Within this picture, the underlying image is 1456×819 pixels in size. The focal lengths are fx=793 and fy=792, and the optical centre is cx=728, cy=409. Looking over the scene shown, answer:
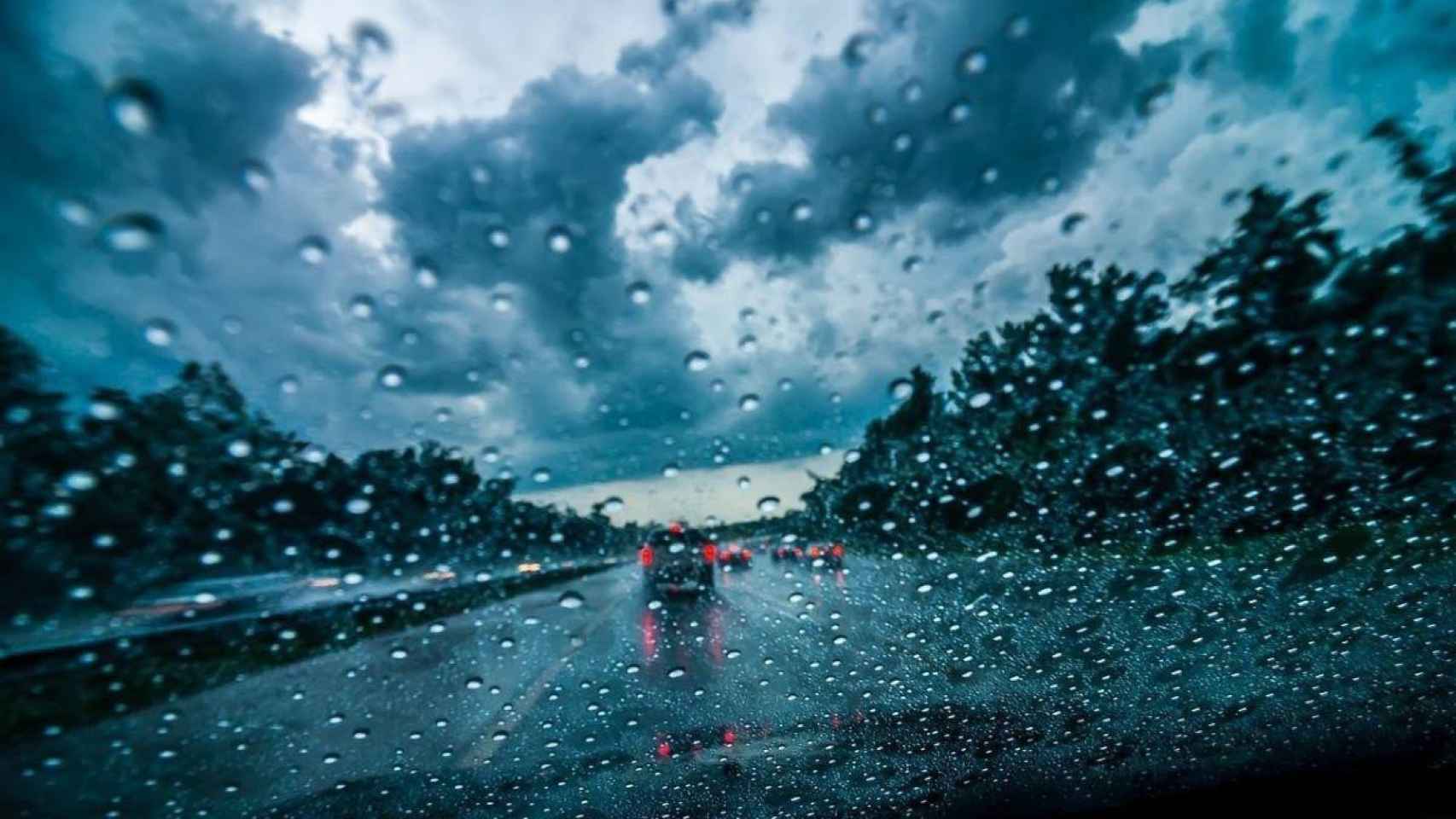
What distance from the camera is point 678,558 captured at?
710 centimetres

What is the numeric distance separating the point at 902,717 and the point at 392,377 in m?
3.68

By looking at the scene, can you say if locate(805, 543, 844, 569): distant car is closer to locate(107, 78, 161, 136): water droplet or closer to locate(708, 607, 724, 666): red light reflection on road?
locate(708, 607, 724, 666): red light reflection on road

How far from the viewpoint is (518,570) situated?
5.61 m

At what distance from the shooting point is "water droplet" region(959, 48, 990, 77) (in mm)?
2652

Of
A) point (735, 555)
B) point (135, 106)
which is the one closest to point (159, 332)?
point (135, 106)

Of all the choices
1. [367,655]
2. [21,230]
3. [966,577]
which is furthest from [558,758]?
[21,230]

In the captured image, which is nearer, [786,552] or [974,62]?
[974,62]

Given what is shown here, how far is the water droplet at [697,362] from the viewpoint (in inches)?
139

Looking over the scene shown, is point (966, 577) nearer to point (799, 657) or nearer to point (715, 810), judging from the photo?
point (799, 657)

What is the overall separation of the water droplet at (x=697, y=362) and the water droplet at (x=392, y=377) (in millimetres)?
1194

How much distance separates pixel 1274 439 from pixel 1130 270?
6.91 feet

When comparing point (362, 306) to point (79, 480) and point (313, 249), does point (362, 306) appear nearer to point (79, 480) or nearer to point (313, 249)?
point (313, 249)

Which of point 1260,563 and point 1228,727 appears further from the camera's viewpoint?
point 1260,563

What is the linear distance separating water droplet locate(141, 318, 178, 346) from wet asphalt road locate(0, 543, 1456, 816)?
237 cm
